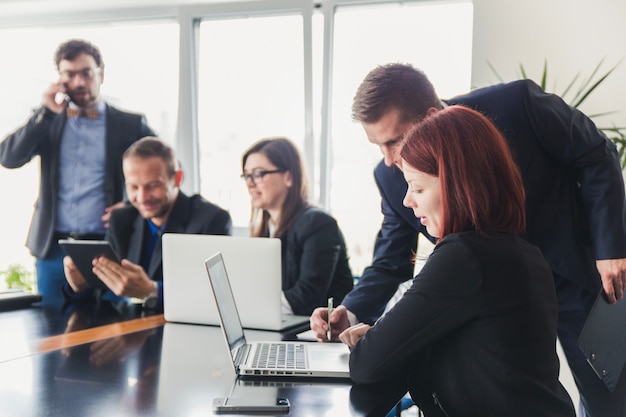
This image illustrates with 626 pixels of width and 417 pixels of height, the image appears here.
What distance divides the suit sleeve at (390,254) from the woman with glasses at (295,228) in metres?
0.52

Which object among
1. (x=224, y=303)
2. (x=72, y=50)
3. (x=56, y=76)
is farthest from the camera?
(x=56, y=76)

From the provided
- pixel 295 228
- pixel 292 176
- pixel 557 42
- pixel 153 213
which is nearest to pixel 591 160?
pixel 295 228

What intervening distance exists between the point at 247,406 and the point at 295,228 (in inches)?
66.0

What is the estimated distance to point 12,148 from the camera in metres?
4.35

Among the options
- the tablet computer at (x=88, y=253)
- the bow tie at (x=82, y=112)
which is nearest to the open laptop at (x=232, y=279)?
the tablet computer at (x=88, y=253)

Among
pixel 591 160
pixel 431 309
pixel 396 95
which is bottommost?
pixel 431 309

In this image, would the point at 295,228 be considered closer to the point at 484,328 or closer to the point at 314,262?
the point at 314,262

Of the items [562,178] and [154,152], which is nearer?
[562,178]

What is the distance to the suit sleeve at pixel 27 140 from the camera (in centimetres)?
432

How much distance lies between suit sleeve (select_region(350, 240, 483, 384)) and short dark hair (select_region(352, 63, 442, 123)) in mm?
660

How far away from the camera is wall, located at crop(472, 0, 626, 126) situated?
142 inches

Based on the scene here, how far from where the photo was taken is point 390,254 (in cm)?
244

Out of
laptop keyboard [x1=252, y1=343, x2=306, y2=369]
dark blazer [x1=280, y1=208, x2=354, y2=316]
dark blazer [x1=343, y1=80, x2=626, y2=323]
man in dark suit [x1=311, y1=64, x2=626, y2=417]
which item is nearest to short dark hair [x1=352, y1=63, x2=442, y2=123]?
man in dark suit [x1=311, y1=64, x2=626, y2=417]

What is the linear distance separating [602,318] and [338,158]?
9.18 ft
